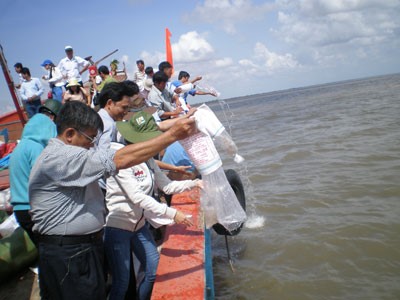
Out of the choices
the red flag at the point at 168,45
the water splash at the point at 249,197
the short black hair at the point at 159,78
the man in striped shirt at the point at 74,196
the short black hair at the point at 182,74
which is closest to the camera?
the man in striped shirt at the point at 74,196

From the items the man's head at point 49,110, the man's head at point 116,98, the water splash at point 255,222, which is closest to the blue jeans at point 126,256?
the man's head at point 116,98

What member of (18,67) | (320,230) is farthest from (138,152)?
(18,67)

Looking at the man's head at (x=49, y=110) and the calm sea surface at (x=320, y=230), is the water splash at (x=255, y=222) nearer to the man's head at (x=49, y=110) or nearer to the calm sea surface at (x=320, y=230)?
the calm sea surface at (x=320, y=230)

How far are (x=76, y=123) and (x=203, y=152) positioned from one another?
3.13 feet

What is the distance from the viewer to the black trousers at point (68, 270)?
1852mm

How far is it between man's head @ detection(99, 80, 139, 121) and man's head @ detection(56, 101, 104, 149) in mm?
879

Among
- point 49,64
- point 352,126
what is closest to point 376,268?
point 49,64

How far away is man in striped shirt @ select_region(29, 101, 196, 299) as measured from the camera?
1691 millimetres

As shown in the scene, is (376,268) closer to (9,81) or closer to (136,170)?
(136,170)

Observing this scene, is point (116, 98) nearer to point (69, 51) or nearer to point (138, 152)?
point (138, 152)

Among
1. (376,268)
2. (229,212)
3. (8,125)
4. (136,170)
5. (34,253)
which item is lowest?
(376,268)

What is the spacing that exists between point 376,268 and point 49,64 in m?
8.49

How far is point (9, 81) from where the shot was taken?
22.1 ft

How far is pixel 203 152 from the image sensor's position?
2328 millimetres
